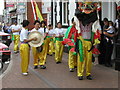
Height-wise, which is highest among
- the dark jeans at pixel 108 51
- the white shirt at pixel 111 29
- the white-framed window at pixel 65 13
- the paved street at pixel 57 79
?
the white-framed window at pixel 65 13

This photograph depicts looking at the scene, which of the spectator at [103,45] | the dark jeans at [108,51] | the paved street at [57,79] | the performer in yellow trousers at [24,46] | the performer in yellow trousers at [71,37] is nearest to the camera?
the paved street at [57,79]

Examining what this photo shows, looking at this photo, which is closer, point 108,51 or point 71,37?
point 71,37

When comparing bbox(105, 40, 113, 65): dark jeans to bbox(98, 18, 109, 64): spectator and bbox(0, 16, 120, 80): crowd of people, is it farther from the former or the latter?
bbox(98, 18, 109, 64): spectator

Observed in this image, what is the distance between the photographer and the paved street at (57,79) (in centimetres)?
717

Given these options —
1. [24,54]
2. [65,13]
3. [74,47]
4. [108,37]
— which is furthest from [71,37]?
[65,13]

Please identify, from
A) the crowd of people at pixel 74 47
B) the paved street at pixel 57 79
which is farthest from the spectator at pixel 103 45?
the paved street at pixel 57 79

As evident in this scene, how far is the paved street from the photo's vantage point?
23.5ft

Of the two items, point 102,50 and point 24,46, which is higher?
point 24,46

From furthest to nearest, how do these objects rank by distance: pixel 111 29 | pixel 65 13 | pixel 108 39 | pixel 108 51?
pixel 65 13, pixel 108 51, pixel 108 39, pixel 111 29

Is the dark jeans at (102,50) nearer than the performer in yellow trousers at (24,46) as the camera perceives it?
No

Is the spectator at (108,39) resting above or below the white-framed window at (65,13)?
below

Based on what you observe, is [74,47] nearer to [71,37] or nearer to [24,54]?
[71,37]

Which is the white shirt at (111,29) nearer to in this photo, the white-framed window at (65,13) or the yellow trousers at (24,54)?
the yellow trousers at (24,54)

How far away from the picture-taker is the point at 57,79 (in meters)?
8.00
